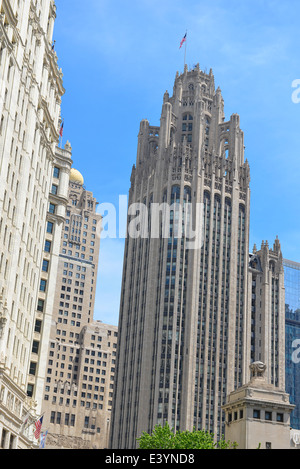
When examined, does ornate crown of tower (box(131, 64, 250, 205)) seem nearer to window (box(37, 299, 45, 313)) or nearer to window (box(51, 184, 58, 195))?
window (box(51, 184, 58, 195))

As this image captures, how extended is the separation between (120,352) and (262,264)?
37.7 meters

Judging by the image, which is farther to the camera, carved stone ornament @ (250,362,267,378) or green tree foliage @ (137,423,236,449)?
carved stone ornament @ (250,362,267,378)

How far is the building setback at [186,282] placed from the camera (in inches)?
5443

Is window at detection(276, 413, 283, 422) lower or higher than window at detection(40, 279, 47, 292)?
lower

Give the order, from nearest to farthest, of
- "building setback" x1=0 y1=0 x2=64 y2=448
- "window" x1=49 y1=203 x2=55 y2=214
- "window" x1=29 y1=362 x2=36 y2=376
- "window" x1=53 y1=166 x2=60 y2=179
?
"building setback" x1=0 y1=0 x2=64 y2=448, "window" x1=29 y1=362 x2=36 y2=376, "window" x1=49 y1=203 x2=55 y2=214, "window" x1=53 y1=166 x2=60 y2=179

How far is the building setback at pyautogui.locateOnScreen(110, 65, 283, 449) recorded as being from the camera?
138m

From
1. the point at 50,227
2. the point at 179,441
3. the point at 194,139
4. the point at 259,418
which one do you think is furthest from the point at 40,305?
the point at 194,139

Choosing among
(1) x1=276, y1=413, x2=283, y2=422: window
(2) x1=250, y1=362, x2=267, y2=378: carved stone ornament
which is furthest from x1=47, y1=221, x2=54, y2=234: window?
(1) x1=276, y1=413, x2=283, y2=422: window

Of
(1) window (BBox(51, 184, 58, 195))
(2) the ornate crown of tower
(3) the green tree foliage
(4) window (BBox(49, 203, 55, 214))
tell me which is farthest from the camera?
(2) the ornate crown of tower

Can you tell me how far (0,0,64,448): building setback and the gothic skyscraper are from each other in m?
63.0

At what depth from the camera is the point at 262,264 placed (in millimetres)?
163750

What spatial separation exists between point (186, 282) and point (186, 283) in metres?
0.23

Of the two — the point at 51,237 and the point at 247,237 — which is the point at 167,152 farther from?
the point at 51,237

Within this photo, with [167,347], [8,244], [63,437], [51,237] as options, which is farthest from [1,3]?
[63,437]
